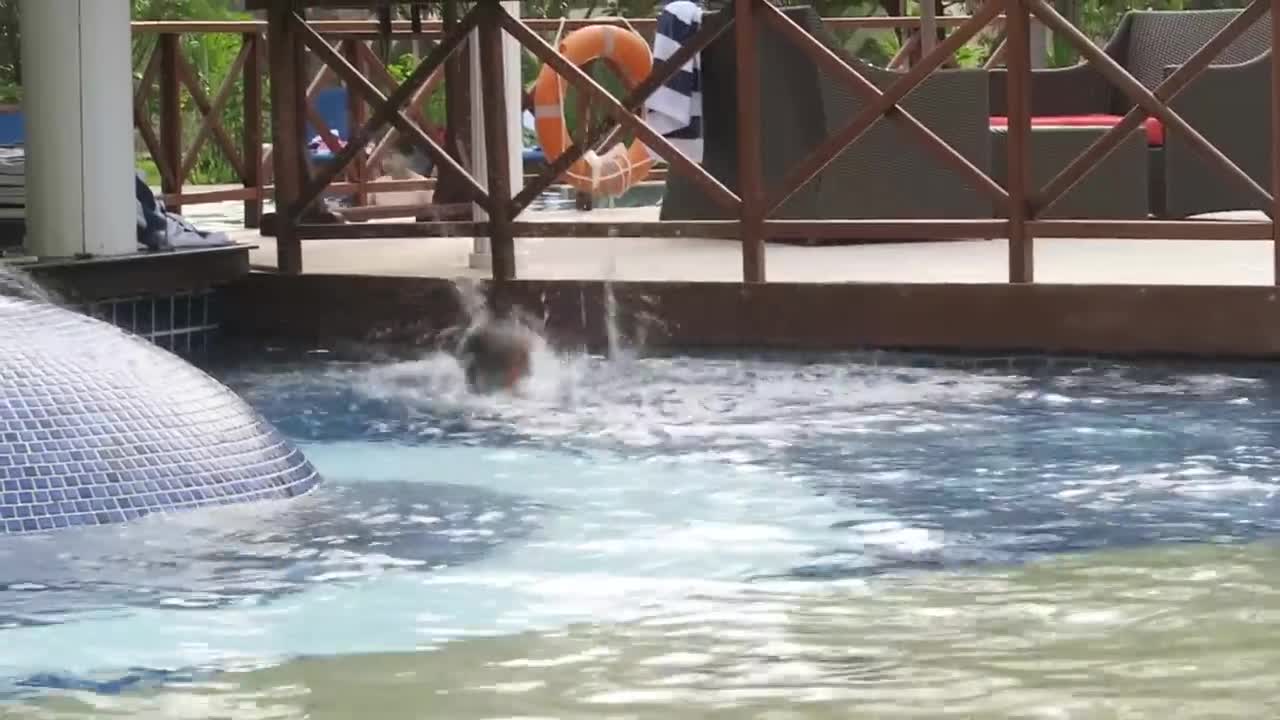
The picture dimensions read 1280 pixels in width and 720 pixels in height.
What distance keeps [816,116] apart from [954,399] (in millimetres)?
3138

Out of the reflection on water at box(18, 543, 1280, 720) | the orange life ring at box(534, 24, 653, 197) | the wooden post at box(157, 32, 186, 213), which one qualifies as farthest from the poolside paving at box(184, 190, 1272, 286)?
the reflection on water at box(18, 543, 1280, 720)

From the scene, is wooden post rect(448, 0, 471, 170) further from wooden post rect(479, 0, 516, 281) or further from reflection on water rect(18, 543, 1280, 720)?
reflection on water rect(18, 543, 1280, 720)

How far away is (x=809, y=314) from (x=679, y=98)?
2.79 meters

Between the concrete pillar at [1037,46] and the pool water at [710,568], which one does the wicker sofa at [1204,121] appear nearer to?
the pool water at [710,568]

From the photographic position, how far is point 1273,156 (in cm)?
840

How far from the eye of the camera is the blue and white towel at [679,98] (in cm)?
1163

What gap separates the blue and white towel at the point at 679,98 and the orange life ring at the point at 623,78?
133cm

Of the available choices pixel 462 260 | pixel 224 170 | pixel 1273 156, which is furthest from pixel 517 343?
pixel 224 170

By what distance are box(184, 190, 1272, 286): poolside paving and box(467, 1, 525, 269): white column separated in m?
0.13

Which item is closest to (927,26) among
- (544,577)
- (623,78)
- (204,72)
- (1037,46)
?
(623,78)

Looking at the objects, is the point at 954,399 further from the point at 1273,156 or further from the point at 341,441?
the point at 341,441

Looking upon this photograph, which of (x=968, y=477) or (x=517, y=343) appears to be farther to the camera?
(x=517, y=343)

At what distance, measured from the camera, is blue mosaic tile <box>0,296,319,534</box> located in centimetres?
591

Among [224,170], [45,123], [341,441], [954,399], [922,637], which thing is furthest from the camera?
[224,170]
